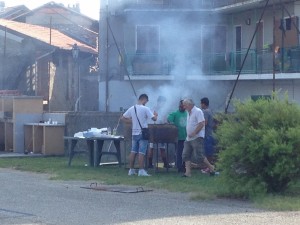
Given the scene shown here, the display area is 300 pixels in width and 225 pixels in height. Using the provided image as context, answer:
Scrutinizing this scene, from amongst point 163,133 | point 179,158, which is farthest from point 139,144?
point 179,158

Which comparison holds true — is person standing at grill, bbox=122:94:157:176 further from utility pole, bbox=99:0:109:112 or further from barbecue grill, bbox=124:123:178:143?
utility pole, bbox=99:0:109:112

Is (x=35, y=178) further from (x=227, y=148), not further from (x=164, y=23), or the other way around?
(x=164, y=23)

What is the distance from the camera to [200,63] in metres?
34.3

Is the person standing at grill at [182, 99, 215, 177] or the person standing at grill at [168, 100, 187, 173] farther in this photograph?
the person standing at grill at [168, 100, 187, 173]

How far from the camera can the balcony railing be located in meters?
32.6

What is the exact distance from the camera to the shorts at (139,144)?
18422 mm

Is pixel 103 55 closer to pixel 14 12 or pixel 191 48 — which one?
pixel 191 48

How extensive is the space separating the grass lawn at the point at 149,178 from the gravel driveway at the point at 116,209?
360mm

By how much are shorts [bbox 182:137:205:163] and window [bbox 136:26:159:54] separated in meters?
18.3

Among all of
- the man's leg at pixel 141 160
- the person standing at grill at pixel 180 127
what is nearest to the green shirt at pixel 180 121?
the person standing at grill at pixel 180 127

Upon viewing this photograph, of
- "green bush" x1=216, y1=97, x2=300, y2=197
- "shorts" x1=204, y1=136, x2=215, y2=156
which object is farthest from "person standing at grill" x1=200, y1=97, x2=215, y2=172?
"green bush" x1=216, y1=97, x2=300, y2=197

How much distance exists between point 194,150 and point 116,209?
4.74 m

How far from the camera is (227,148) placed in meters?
14.7

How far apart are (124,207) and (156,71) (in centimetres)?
2201
